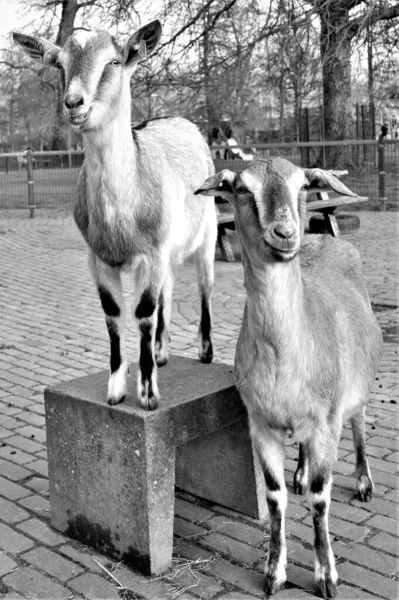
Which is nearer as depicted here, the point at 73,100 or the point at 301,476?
the point at 73,100

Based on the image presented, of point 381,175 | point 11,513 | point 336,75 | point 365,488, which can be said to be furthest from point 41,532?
point 336,75

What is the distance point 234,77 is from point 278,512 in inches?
598

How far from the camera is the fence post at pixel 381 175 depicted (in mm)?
16641

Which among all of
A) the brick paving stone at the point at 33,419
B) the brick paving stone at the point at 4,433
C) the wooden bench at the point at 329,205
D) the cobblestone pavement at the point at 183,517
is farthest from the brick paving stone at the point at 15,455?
the wooden bench at the point at 329,205

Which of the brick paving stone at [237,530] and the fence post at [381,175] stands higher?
the fence post at [381,175]

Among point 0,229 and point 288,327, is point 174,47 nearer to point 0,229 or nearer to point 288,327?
point 0,229

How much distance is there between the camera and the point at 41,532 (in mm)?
4238

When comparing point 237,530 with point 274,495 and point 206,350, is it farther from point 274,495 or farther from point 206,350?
point 206,350

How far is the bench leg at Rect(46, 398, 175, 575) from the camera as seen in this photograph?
3797 mm

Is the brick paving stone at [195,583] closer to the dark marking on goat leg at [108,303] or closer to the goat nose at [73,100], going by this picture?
the dark marking on goat leg at [108,303]

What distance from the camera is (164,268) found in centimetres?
386

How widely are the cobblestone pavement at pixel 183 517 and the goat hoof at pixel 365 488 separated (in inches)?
1.5

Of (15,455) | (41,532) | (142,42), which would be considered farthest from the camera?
(15,455)

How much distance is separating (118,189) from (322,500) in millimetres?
1738
